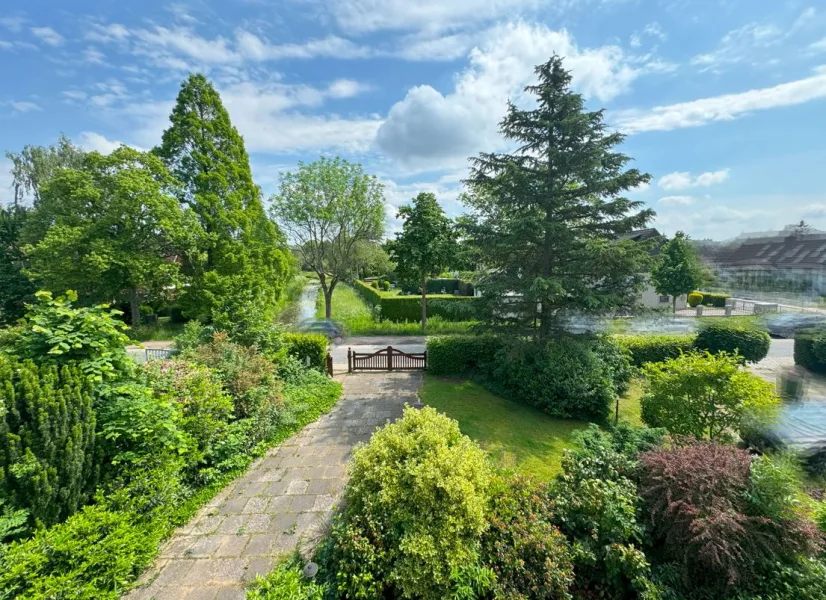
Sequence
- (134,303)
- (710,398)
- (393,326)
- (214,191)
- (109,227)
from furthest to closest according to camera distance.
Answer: (393,326)
(134,303)
(214,191)
(109,227)
(710,398)

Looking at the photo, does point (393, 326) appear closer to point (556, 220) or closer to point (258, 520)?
point (556, 220)

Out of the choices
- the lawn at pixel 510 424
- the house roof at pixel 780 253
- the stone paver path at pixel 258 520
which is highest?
the house roof at pixel 780 253

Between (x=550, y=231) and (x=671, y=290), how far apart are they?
19.3 meters

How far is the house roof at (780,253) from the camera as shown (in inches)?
328

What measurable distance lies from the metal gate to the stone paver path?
3948 millimetres

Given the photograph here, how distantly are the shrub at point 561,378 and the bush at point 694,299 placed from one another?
23.5 m

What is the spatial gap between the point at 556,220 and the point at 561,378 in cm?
394

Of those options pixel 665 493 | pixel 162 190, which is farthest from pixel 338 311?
pixel 665 493

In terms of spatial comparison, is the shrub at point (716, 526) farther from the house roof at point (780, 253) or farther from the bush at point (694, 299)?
the bush at point (694, 299)

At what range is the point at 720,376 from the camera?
220 inches

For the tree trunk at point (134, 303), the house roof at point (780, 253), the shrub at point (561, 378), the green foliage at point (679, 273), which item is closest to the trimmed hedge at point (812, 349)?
the house roof at point (780, 253)

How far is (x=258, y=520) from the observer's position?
14.1 feet

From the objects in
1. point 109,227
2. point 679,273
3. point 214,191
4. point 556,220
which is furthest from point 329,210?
point 679,273

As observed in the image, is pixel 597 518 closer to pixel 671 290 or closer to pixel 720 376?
pixel 720 376
